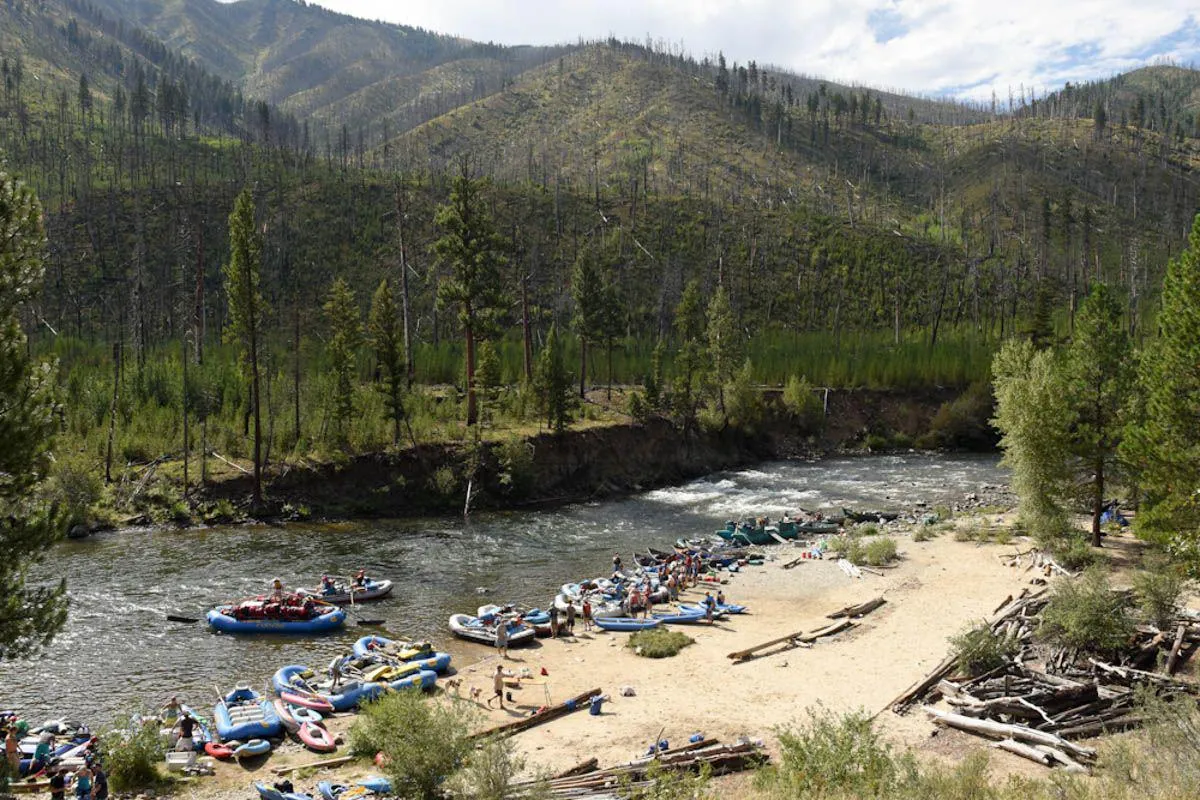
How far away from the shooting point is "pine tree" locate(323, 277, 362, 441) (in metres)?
52.5

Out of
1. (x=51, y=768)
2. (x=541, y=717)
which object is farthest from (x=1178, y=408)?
(x=51, y=768)

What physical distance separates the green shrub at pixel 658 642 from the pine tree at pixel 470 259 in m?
30.8

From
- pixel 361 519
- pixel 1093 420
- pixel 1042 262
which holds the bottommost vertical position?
pixel 361 519

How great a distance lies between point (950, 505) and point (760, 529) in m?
16.6

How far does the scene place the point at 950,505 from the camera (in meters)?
54.5

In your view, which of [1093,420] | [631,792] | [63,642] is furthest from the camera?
[1093,420]

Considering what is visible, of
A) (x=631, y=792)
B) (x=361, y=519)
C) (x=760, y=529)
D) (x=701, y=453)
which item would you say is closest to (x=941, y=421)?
(x=701, y=453)

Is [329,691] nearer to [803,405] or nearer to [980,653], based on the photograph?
[980,653]

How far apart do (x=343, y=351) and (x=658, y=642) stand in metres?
37.1

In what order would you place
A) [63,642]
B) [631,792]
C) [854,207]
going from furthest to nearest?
1. [854,207]
2. [63,642]
3. [631,792]

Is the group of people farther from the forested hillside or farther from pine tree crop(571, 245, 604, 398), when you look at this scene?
pine tree crop(571, 245, 604, 398)

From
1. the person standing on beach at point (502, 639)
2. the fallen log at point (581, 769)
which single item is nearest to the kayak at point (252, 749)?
the fallen log at point (581, 769)

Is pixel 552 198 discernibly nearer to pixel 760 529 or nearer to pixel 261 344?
pixel 261 344

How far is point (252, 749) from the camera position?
20.1 metres
